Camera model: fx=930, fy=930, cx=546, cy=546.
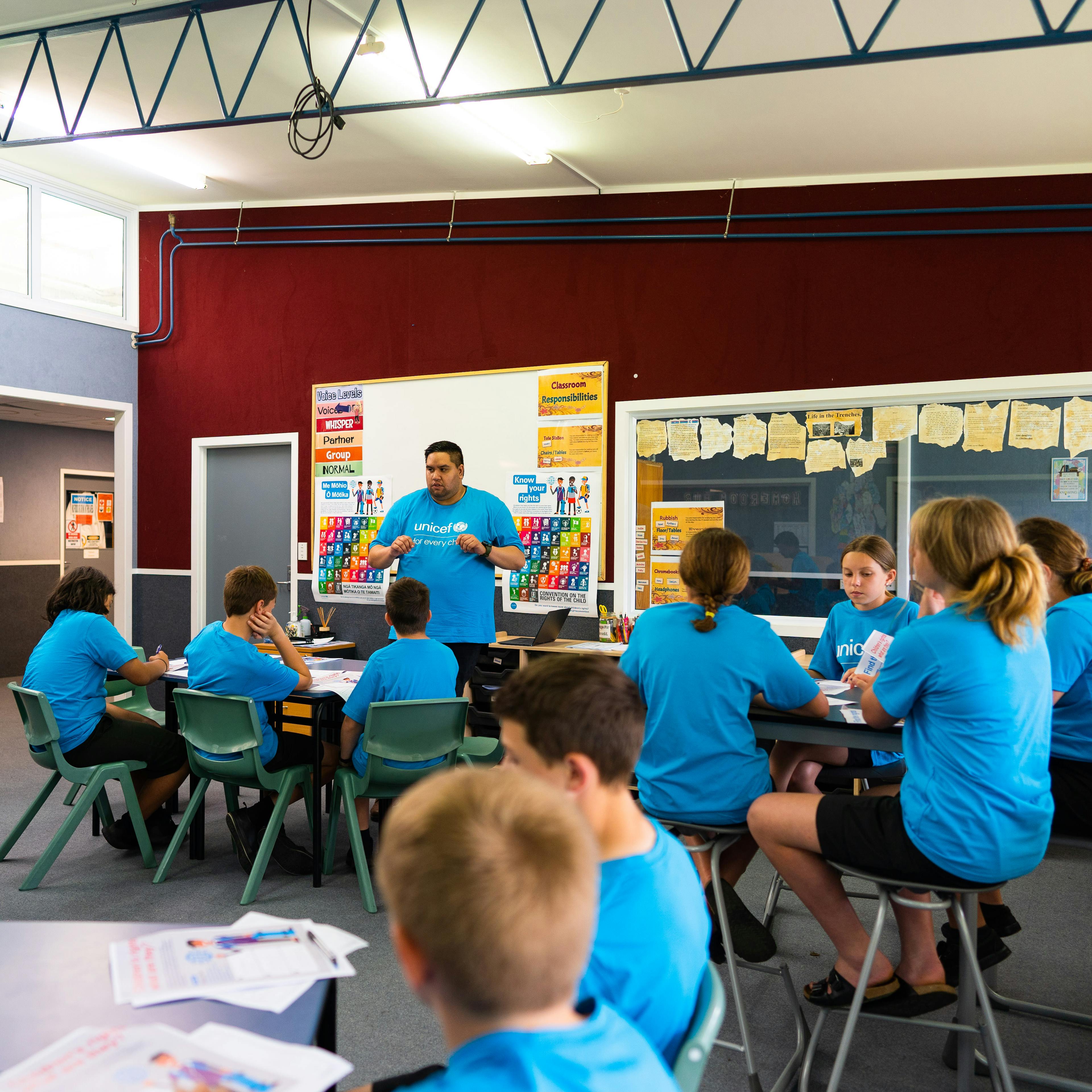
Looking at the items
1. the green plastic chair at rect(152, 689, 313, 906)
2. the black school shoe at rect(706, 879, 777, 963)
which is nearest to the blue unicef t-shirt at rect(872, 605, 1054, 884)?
the black school shoe at rect(706, 879, 777, 963)

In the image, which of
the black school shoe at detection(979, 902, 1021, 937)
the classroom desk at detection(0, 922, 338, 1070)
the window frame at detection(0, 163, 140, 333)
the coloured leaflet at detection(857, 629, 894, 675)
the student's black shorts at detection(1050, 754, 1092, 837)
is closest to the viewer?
the classroom desk at detection(0, 922, 338, 1070)

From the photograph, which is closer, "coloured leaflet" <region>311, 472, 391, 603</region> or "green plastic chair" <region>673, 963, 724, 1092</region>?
"green plastic chair" <region>673, 963, 724, 1092</region>

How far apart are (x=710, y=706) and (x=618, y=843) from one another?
1.22m

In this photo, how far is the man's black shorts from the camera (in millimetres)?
2047

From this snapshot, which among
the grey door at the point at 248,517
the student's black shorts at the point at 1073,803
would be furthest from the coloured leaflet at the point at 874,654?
the grey door at the point at 248,517

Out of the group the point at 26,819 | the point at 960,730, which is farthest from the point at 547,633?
the point at 960,730

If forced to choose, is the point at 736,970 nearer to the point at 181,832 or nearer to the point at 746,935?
the point at 746,935

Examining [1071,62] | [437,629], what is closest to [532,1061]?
[437,629]

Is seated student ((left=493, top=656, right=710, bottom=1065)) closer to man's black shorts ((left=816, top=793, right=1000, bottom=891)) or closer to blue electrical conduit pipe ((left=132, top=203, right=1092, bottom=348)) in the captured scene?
man's black shorts ((left=816, top=793, right=1000, bottom=891))

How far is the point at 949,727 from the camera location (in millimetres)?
2010

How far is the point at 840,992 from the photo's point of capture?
229 cm

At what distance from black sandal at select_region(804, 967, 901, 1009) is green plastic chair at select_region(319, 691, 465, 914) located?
157 cm

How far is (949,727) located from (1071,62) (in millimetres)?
3040

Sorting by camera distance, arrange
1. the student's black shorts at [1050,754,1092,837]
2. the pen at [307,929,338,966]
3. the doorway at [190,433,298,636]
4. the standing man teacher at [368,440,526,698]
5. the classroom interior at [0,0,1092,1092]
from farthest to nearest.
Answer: the doorway at [190,433,298,636], the standing man teacher at [368,440,526,698], the classroom interior at [0,0,1092,1092], the student's black shorts at [1050,754,1092,837], the pen at [307,929,338,966]
